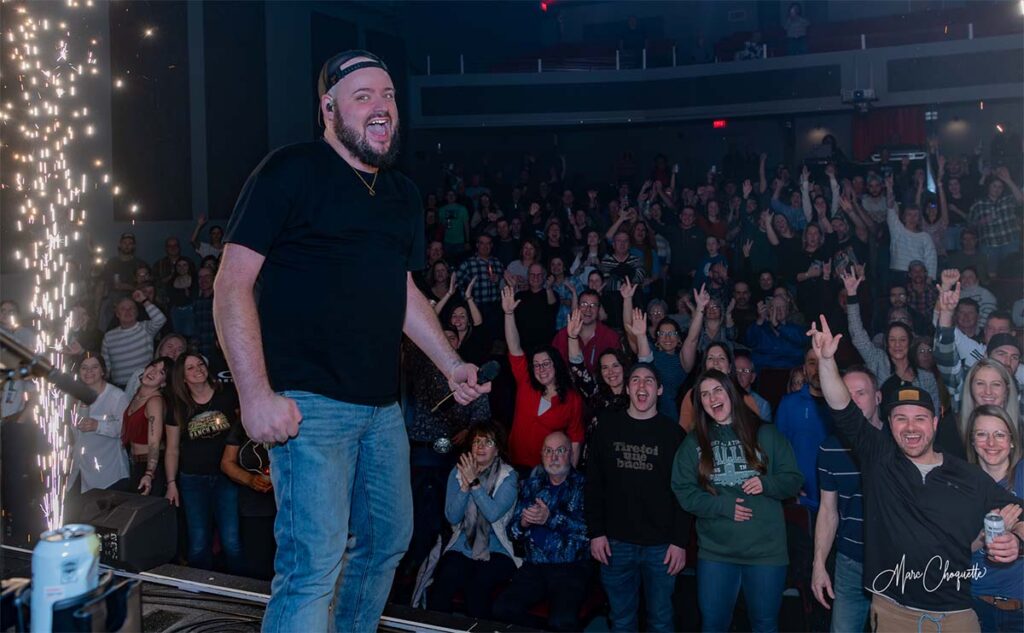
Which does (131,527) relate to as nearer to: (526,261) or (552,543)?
(552,543)

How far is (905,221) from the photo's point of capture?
25.3 feet

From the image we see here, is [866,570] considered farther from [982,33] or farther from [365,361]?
[982,33]

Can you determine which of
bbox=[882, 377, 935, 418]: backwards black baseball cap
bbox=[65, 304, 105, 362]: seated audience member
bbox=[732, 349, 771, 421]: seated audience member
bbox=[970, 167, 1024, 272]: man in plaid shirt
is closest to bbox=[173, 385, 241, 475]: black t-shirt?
bbox=[65, 304, 105, 362]: seated audience member

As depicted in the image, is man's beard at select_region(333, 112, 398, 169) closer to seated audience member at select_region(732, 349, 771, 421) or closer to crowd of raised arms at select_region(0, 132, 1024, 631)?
crowd of raised arms at select_region(0, 132, 1024, 631)

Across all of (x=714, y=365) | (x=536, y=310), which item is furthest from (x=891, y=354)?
(x=536, y=310)

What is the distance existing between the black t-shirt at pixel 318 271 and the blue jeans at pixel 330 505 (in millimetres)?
67

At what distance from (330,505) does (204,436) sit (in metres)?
3.39

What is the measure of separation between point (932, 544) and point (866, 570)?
28cm

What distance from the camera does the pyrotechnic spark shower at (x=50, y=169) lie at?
5129mm

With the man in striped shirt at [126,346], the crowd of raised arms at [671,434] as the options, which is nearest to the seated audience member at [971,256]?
the crowd of raised arms at [671,434]

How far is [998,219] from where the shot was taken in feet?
26.6

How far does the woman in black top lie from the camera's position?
5.08 m

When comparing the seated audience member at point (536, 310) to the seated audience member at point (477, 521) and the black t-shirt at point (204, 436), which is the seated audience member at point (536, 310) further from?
the black t-shirt at point (204, 436)

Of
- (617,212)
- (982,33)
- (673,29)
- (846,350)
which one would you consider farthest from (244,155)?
(982,33)
